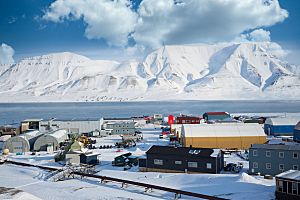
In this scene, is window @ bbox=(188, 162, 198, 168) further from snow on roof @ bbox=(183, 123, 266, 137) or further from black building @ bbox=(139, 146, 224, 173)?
snow on roof @ bbox=(183, 123, 266, 137)

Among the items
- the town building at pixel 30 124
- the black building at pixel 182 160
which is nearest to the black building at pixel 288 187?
the black building at pixel 182 160

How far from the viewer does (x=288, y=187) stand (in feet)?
43.8

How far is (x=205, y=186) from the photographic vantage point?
16.1 meters

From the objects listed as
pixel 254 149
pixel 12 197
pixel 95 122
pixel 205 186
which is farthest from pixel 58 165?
pixel 95 122

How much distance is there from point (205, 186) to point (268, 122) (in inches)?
986

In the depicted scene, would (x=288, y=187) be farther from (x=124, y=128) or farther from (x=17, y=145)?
(x=124, y=128)

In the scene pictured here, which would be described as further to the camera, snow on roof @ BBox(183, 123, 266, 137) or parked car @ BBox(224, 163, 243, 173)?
snow on roof @ BBox(183, 123, 266, 137)

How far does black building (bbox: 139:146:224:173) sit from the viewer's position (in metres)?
19.0

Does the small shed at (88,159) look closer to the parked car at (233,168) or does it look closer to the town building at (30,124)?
the parked car at (233,168)

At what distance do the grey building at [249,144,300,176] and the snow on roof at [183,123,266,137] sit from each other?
31.1 ft

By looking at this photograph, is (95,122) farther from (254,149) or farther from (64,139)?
(254,149)

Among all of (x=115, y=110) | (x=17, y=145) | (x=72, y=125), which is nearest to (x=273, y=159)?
(x=17, y=145)

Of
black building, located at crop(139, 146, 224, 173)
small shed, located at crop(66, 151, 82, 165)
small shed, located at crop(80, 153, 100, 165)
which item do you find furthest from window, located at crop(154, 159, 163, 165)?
small shed, located at crop(66, 151, 82, 165)

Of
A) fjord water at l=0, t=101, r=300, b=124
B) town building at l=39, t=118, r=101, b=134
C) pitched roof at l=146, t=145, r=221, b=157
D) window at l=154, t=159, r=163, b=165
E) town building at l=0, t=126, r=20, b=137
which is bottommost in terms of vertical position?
window at l=154, t=159, r=163, b=165
